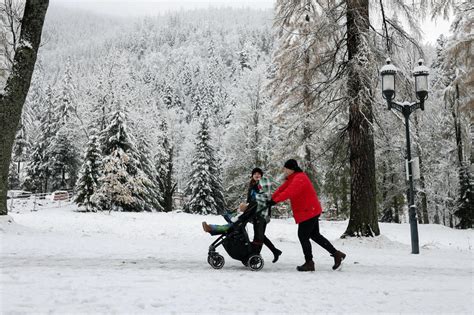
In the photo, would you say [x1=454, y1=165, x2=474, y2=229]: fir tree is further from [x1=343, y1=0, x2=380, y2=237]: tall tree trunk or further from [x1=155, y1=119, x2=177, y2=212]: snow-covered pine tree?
[x1=155, y1=119, x2=177, y2=212]: snow-covered pine tree

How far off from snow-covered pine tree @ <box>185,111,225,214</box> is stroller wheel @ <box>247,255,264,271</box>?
30.4 meters

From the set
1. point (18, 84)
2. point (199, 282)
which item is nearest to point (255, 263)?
point (199, 282)

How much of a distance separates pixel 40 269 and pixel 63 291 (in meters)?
1.36

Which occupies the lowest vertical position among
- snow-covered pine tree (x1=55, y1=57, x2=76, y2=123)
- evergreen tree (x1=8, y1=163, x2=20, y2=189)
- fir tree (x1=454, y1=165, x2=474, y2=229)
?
fir tree (x1=454, y1=165, x2=474, y2=229)

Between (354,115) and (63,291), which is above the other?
(354,115)

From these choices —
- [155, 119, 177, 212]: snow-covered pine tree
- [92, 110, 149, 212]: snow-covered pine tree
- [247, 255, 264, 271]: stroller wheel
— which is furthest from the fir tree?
[155, 119, 177, 212]: snow-covered pine tree

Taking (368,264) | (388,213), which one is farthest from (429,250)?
(388,213)

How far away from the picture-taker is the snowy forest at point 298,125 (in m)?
11.5

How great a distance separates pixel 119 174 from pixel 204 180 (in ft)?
33.3

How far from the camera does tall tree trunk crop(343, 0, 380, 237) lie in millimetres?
10852

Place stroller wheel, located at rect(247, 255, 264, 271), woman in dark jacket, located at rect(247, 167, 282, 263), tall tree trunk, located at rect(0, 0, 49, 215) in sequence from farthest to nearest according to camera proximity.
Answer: tall tree trunk, located at rect(0, 0, 49, 215) → woman in dark jacket, located at rect(247, 167, 282, 263) → stroller wheel, located at rect(247, 255, 264, 271)

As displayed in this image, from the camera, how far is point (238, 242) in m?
6.20

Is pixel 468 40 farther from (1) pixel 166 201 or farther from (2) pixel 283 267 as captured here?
(1) pixel 166 201

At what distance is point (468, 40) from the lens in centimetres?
1522
